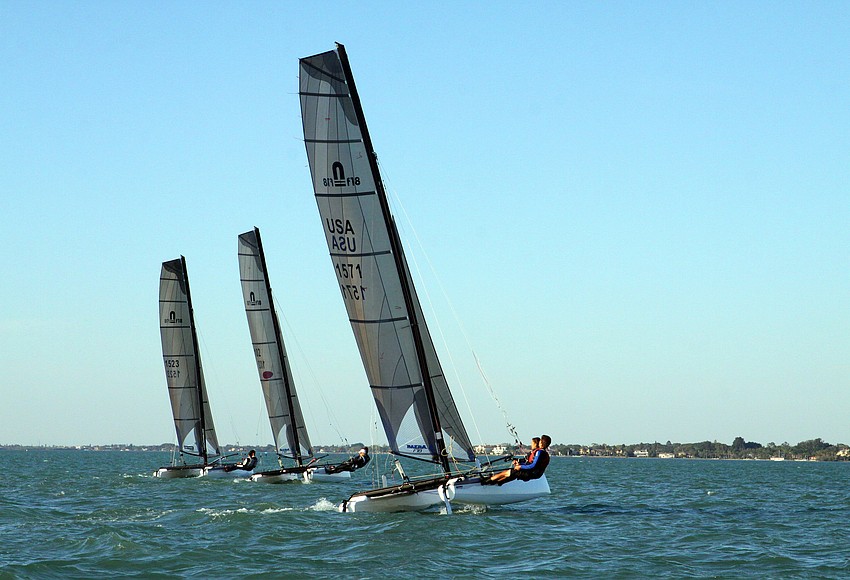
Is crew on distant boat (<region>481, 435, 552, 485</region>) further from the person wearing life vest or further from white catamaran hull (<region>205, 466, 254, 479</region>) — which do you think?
white catamaran hull (<region>205, 466, 254, 479</region>)

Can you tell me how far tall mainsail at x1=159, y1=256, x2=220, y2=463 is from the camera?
5144 centimetres

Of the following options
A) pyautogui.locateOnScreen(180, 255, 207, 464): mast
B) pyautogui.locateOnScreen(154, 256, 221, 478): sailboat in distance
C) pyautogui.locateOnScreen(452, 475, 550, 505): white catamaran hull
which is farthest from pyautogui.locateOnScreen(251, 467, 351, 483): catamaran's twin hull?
pyautogui.locateOnScreen(452, 475, 550, 505): white catamaran hull

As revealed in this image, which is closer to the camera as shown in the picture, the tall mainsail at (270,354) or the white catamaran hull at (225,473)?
the tall mainsail at (270,354)

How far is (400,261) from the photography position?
79.9 ft

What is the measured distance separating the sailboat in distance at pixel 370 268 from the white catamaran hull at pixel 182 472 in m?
27.4

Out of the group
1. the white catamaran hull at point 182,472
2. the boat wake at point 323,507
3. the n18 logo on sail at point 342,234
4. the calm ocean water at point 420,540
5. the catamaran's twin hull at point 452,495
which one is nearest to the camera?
the calm ocean water at point 420,540

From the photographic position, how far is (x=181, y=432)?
53.5 m

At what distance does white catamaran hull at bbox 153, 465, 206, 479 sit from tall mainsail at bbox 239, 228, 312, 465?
16.1ft

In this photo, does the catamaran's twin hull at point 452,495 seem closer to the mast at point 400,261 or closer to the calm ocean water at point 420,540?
the calm ocean water at point 420,540

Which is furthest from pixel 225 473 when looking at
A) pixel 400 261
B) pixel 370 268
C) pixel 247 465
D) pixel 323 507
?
pixel 400 261

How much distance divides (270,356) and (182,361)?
7.40m

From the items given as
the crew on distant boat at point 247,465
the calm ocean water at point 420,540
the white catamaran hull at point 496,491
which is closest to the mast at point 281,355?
the crew on distant boat at point 247,465

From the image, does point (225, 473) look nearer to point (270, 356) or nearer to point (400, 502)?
point (270, 356)

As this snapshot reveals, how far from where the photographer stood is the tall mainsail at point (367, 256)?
946 inches
